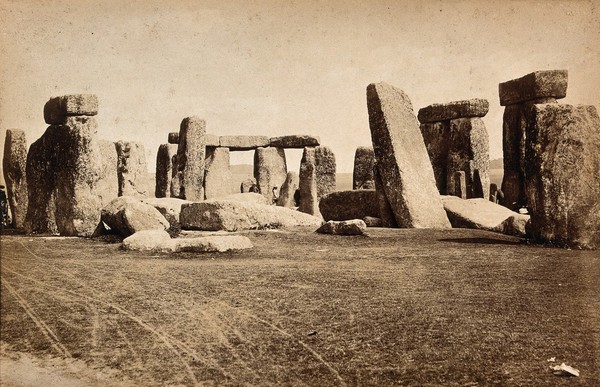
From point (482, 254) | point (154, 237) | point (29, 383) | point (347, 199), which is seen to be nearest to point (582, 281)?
point (482, 254)

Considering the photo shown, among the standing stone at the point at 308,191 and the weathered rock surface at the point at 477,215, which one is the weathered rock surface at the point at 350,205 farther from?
the standing stone at the point at 308,191

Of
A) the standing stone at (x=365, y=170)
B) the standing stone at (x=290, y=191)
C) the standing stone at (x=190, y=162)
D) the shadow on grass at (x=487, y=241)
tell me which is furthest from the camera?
the standing stone at (x=290, y=191)

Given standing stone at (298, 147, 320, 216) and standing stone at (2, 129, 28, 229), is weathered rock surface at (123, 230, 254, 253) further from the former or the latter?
standing stone at (298, 147, 320, 216)

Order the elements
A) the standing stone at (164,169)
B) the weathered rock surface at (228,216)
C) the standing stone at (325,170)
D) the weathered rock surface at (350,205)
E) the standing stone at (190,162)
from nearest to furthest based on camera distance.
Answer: the weathered rock surface at (228,216), the weathered rock surface at (350,205), the standing stone at (190,162), the standing stone at (325,170), the standing stone at (164,169)

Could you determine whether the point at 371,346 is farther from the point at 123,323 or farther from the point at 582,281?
the point at 582,281

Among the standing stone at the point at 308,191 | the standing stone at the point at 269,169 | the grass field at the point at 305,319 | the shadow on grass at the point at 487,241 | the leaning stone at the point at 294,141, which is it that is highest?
the leaning stone at the point at 294,141

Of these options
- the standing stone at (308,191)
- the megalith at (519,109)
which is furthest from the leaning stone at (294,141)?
the megalith at (519,109)

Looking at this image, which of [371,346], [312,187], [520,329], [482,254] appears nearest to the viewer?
[371,346]
